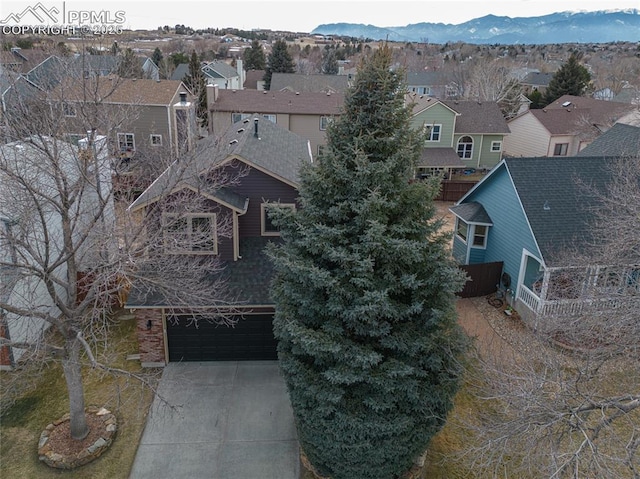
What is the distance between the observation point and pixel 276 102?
3794 centimetres

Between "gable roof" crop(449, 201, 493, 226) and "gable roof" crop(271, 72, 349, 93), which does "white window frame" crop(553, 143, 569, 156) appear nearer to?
"gable roof" crop(449, 201, 493, 226)

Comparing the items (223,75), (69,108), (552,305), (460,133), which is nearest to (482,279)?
(552,305)

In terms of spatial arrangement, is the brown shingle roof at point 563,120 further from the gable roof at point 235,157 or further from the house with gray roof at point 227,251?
the house with gray roof at point 227,251

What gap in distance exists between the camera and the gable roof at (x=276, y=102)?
36.7 metres

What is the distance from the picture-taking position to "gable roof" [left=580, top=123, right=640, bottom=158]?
74.1 feet

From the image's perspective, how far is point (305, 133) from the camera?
3750 centimetres

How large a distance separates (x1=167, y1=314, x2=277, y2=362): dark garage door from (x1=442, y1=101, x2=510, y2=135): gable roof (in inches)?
1053

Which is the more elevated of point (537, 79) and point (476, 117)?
point (537, 79)

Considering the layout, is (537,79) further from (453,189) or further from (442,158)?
(453,189)

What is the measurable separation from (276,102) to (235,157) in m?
24.7

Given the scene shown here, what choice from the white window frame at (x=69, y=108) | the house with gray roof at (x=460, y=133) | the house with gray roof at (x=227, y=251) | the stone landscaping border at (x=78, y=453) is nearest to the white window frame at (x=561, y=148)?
the house with gray roof at (x=460, y=133)

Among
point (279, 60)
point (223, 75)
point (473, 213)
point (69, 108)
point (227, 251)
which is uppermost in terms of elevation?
point (279, 60)

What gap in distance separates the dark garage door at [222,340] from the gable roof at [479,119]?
26751 millimetres

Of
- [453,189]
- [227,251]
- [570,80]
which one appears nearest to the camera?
[227,251]
